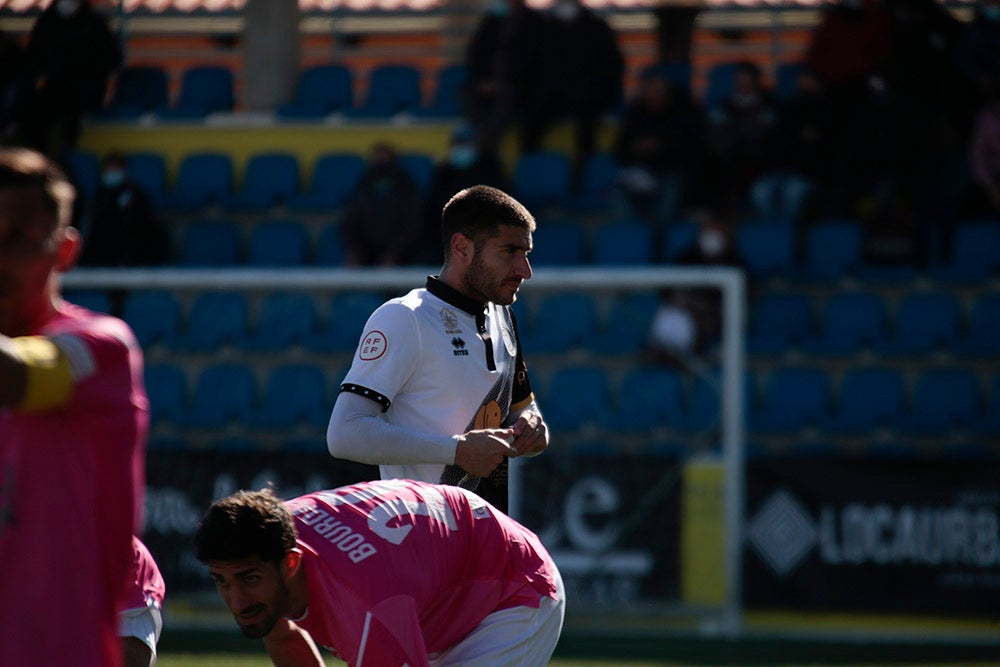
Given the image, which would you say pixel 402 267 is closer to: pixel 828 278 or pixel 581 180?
pixel 581 180

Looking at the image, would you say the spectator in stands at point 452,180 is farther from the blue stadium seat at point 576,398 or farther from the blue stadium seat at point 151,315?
the blue stadium seat at point 151,315

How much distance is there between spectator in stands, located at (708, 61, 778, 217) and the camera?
12.6 metres

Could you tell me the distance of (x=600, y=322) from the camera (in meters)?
11.7

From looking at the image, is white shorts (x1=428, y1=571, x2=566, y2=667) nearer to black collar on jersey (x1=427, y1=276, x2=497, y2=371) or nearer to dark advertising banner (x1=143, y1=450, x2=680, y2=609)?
black collar on jersey (x1=427, y1=276, x2=497, y2=371)

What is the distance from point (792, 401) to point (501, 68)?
4.05 meters

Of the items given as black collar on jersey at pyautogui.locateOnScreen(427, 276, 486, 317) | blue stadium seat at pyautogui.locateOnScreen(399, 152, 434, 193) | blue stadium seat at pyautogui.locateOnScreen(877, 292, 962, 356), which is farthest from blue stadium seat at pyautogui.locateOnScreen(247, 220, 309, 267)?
black collar on jersey at pyautogui.locateOnScreen(427, 276, 486, 317)

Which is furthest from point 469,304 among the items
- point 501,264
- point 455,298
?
point 501,264

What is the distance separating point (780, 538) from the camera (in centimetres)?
1044

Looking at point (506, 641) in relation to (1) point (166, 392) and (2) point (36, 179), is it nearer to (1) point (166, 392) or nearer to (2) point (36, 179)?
(2) point (36, 179)

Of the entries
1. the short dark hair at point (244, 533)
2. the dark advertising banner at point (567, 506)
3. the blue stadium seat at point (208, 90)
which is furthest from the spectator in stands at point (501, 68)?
the short dark hair at point (244, 533)

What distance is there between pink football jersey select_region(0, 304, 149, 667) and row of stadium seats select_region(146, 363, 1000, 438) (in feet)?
27.4

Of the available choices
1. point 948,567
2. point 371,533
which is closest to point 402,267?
point 948,567

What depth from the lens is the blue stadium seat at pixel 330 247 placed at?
1325 centimetres

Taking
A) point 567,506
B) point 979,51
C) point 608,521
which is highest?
point 979,51
